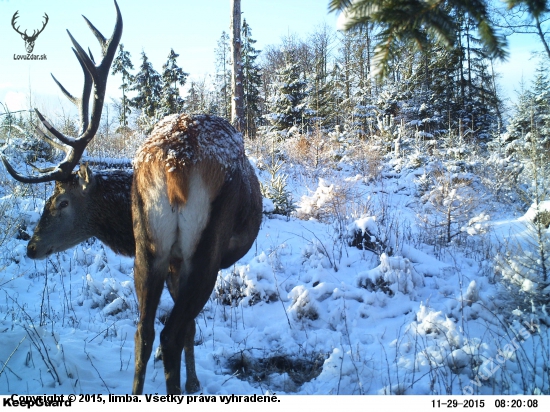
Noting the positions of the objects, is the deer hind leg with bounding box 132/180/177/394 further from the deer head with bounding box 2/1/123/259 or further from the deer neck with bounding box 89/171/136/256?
the deer head with bounding box 2/1/123/259

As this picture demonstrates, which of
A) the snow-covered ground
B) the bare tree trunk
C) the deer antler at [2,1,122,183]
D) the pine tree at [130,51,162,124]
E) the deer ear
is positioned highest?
the pine tree at [130,51,162,124]

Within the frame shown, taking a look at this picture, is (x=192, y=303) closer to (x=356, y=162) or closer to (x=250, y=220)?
(x=250, y=220)

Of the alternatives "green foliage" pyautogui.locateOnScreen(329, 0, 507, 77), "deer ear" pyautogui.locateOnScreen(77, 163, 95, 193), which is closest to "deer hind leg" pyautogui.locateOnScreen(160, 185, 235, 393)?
"green foliage" pyautogui.locateOnScreen(329, 0, 507, 77)

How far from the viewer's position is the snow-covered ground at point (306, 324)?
3.00m

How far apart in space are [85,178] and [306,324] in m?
2.77

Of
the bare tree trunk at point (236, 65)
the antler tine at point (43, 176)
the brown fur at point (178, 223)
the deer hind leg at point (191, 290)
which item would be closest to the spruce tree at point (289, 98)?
the bare tree trunk at point (236, 65)

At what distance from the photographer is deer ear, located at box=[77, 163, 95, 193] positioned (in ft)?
12.2

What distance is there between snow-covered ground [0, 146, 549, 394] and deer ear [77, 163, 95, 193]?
1.33 m

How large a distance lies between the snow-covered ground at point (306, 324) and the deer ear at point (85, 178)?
133cm


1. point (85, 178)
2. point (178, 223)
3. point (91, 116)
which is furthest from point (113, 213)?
point (178, 223)

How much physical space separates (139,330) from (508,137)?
18480mm

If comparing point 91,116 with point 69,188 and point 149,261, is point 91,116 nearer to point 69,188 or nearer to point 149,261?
point 69,188

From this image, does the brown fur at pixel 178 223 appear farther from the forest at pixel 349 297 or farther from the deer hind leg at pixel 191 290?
the forest at pixel 349 297

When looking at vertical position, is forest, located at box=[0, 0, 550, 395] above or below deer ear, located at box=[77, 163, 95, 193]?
below
